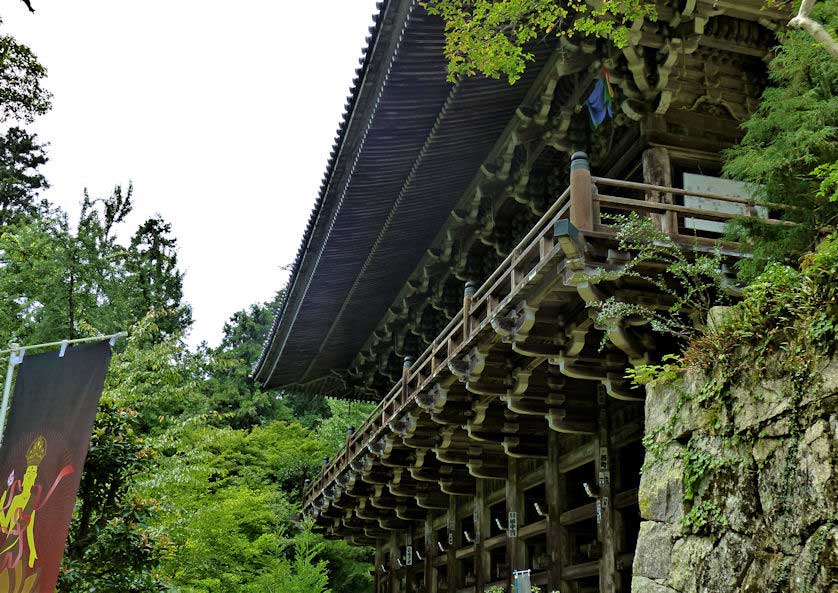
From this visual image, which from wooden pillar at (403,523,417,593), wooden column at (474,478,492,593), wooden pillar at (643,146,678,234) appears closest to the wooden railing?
wooden pillar at (643,146,678,234)

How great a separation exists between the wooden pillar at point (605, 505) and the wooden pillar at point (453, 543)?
6195 millimetres

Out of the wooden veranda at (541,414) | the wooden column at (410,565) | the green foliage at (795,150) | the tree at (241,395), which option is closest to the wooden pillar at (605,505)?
the wooden veranda at (541,414)

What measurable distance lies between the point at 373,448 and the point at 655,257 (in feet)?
28.9

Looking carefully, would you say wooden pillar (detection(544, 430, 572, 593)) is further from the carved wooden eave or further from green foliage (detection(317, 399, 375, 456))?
green foliage (detection(317, 399, 375, 456))

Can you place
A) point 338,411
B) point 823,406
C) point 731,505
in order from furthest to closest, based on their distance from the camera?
point 338,411, point 731,505, point 823,406

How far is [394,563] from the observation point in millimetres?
20734

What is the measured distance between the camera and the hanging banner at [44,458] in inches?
342

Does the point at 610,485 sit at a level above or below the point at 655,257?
below

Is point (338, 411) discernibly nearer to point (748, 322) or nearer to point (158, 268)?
point (158, 268)

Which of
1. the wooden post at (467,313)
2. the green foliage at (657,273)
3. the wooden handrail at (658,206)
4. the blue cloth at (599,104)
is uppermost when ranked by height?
the blue cloth at (599,104)

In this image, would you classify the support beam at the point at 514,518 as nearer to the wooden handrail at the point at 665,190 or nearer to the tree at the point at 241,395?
the wooden handrail at the point at 665,190

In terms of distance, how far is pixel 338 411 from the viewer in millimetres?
33094

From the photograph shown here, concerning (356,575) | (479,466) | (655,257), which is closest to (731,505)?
(655,257)

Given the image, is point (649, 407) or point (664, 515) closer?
point (664, 515)
